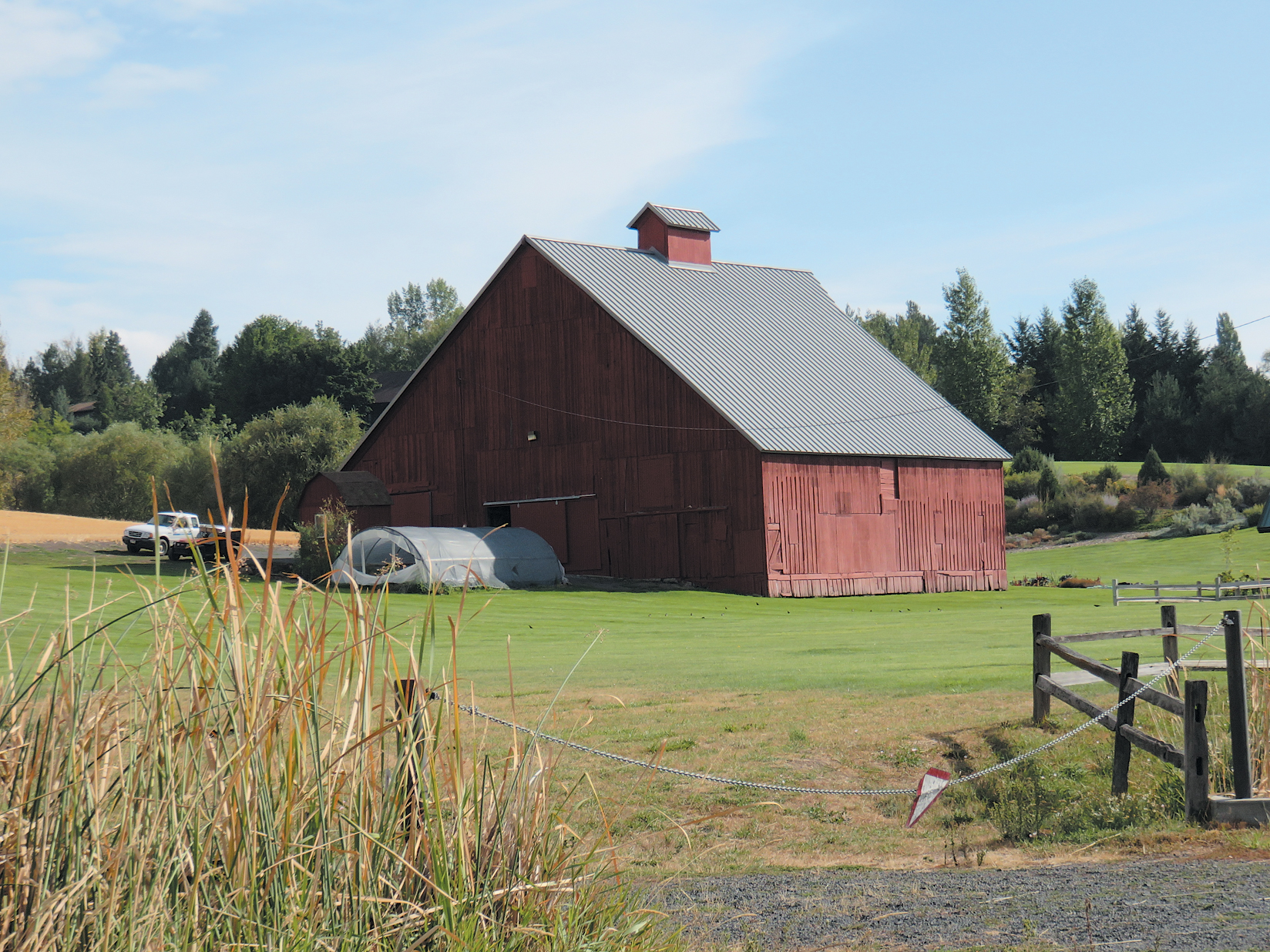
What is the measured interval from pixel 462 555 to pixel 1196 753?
2469 centimetres

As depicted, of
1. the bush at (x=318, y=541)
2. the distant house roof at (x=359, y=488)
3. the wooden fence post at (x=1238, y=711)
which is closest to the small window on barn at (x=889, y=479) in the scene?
the bush at (x=318, y=541)

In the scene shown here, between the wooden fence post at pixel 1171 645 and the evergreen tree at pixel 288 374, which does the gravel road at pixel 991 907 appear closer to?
the wooden fence post at pixel 1171 645

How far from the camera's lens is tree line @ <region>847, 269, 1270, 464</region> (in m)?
82.6

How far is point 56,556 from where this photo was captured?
37.6 metres

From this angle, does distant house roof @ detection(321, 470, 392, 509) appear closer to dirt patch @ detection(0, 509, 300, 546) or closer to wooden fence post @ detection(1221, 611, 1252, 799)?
dirt patch @ detection(0, 509, 300, 546)

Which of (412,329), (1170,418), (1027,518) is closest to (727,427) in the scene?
(1027,518)

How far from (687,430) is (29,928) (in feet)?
101

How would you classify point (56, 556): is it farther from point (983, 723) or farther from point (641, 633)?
point (983, 723)

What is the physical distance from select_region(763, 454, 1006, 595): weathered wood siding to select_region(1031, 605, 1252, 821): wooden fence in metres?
20.9

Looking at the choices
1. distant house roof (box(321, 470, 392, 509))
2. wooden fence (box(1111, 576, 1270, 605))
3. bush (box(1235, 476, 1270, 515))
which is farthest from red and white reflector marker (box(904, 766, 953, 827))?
bush (box(1235, 476, 1270, 515))

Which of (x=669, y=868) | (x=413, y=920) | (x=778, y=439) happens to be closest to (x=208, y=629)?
(x=413, y=920)

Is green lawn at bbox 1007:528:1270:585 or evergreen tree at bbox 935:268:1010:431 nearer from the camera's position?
green lawn at bbox 1007:528:1270:585

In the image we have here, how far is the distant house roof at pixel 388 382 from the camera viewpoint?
325 ft

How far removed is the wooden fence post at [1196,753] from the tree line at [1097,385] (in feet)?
260
